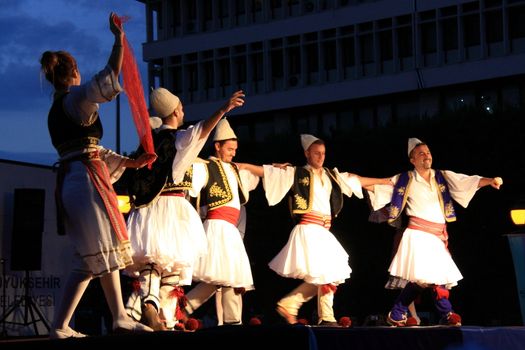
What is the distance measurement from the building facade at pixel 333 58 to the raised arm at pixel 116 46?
2548cm

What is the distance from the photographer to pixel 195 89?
1566 inches

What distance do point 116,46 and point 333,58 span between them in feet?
100.0

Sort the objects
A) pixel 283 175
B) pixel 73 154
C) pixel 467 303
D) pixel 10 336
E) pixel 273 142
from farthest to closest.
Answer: pixel 273 142 < pixel 467 303 < pixel 10 336 < pixel 283 175 < pixel 73 154

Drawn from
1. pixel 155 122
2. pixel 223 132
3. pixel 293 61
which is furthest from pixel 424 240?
pixel 293 61

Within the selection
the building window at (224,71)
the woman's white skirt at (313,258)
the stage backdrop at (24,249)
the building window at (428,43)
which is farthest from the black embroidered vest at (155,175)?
the building window at (224,71)

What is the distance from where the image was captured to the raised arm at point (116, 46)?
6.46m

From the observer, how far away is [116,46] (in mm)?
6508

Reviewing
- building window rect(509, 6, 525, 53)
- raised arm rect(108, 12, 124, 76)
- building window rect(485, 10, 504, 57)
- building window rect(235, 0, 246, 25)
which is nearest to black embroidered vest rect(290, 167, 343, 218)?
raised arm rect(108, 12, 124, 76)

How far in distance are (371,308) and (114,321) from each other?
646 inches

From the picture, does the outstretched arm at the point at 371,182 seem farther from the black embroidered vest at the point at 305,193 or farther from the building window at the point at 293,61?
the building window at the point at 293,61

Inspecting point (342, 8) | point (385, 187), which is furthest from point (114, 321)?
point (342, 8)

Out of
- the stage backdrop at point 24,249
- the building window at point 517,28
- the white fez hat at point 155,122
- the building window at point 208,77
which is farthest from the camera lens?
the building window at point 208,77

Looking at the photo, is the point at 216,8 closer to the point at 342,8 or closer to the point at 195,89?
the point at 195,89

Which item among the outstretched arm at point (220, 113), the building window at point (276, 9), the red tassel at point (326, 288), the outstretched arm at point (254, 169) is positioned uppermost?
the building window at point (276, 9)
